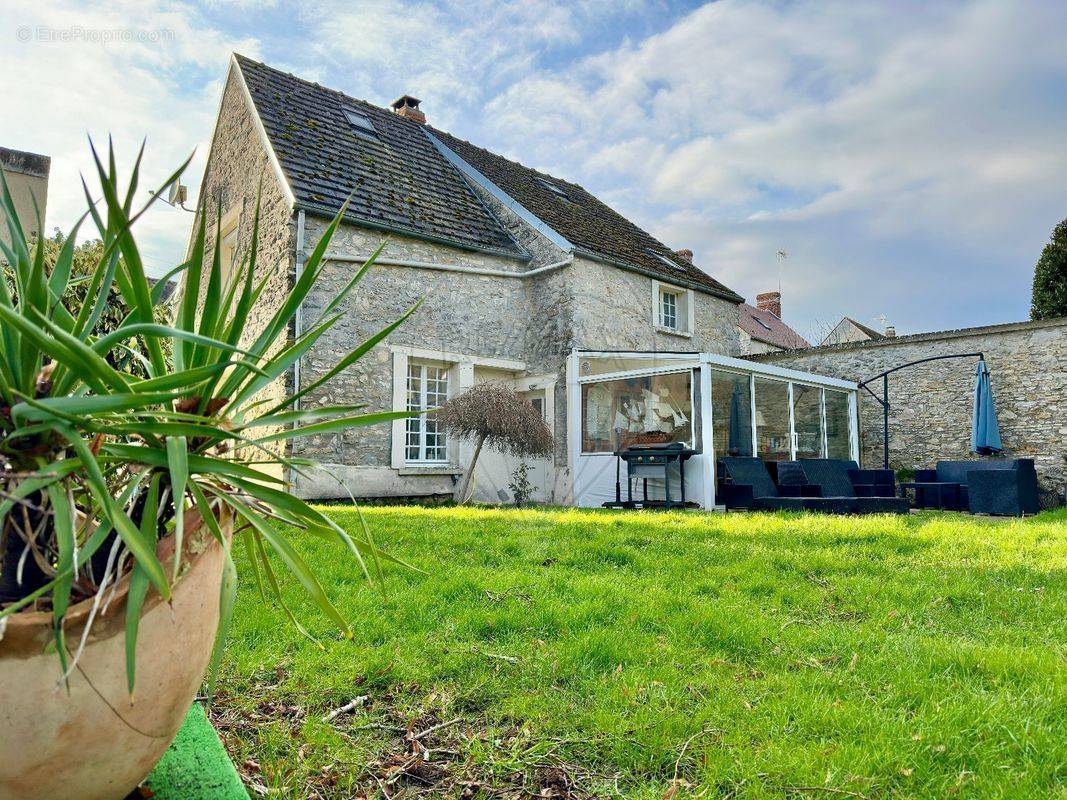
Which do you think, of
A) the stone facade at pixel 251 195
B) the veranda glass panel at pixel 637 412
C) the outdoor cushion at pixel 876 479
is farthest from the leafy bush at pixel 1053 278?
the stone facade at pixel 251 195

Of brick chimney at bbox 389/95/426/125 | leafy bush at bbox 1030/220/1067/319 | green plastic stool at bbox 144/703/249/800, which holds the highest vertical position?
brick chimney at bbox 389/95/426/125

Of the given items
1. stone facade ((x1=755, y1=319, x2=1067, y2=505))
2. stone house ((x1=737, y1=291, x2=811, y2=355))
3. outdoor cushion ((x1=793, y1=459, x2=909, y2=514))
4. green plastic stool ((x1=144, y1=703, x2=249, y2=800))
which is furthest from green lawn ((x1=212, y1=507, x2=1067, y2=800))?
stone house ((x1=737, y1=291, x2=811, y2=355))

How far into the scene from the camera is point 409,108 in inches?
644

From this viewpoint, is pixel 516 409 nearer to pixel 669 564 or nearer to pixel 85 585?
pixel 669 564

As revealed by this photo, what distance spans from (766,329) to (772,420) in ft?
59.1

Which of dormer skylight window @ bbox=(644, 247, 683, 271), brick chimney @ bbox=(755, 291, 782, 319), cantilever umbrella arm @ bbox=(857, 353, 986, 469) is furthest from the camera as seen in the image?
brick chimney @ bbox=(755, 291, 782, 319)

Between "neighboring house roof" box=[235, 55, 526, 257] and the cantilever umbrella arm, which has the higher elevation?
"neighboring house roof" box=[235, 55, 526, 257]

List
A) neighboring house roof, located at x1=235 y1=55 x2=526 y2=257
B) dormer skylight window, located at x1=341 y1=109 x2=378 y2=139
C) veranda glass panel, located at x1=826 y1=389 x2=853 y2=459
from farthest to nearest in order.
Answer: dormer skylight window, located at x1=341 y1=109 x2=378 y2=139 < veranda glass panel, located at x1=826 y1=389 x2=853 y2=459 < neighboring house roof, located at x1=235 y1=55 x2=526 y2=257

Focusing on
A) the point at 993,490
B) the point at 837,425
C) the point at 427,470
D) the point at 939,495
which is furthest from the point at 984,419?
the point at 427,470

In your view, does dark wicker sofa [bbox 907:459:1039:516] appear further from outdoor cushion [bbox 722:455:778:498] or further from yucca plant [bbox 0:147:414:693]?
yucca plant [bbox 0:147:414:693]

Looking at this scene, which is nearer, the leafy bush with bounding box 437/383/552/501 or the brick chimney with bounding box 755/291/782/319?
the leafy bush with bounding box 437/383/552/501

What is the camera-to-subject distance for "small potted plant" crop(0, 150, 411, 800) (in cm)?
118

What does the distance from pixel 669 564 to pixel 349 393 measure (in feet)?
23.3

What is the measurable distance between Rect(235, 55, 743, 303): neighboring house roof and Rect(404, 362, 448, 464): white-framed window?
7.59 feet
